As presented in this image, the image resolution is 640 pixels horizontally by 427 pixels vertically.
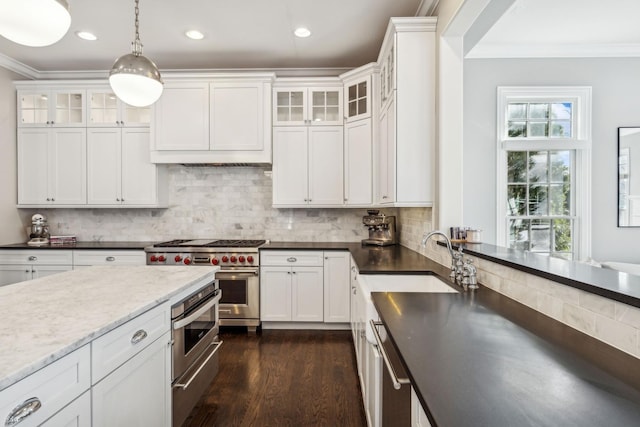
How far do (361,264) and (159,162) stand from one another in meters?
2.66

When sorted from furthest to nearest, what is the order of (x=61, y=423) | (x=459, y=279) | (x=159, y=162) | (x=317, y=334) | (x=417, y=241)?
(x=159, y=162)
(x=317, y=334)
(x=417, y=241)
(x=459, y=279)
(x=61, y=423)

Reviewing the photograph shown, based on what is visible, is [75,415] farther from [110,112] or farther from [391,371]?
[110,112]

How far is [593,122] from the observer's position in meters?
3.33

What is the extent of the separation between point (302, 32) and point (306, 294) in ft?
8.59

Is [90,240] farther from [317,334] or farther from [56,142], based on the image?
[317,334]

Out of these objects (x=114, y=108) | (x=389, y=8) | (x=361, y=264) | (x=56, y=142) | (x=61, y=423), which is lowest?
(x=61, y=423)

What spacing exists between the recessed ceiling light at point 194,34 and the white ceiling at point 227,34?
0.05 meters

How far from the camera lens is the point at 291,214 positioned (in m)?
4.00

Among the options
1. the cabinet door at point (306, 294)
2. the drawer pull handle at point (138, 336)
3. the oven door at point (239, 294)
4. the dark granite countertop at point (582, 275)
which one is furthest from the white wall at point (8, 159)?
the dark granite countertop at point (582, 275)

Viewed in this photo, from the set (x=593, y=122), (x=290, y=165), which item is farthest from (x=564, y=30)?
(x=290, y=165)

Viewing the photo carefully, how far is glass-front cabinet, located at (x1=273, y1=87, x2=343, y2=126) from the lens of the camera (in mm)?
3635

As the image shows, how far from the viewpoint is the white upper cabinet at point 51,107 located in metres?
3.68

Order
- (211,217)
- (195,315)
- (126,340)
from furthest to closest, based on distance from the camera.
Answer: (211,217) → (195,315) → (126,340)

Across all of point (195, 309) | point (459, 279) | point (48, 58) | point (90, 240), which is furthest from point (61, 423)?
point (48, 58)
